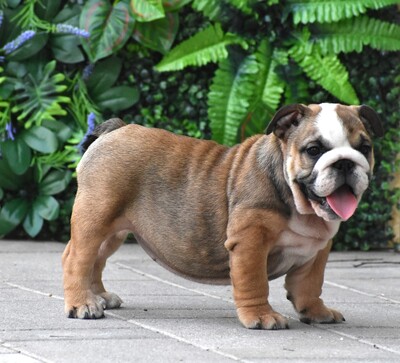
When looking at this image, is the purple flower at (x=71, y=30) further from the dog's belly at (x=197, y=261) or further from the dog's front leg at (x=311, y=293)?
the dog's front leg at (x=311, y=293)

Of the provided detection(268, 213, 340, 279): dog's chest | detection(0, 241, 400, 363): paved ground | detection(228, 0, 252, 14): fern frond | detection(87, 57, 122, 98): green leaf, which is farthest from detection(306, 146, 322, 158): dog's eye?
detection(87, 57, 122, 98): green leaf

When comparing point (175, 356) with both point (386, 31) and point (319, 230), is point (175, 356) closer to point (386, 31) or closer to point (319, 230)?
point (319, 230)

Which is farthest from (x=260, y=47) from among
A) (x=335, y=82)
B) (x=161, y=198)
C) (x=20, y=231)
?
(x=161, y=198)

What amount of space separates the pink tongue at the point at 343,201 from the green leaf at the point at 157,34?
3.66m

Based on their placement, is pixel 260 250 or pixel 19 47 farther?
pixel 19 47

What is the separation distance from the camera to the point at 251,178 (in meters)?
5.32

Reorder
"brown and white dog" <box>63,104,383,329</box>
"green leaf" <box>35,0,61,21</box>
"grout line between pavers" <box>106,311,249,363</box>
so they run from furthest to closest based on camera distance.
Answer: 1. "green leaf" <box>35,0,61,21</box>
2. "brown and white dog" <box>63,104,383,329</box>
3. "grout line between pavers" <box>106,311,249,363</box>

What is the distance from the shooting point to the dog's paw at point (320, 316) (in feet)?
18.0

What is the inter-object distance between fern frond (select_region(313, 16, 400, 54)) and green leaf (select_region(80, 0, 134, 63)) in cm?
152

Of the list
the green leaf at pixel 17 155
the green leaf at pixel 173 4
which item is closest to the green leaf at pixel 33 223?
the green leaf at pixel 17 155

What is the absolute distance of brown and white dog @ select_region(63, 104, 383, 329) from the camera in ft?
16.6

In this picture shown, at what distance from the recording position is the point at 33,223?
854 centimetres

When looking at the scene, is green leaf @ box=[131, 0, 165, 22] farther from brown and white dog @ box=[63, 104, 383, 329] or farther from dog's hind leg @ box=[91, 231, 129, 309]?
dog's hind leg @ box=[91, 231, 129, 309]

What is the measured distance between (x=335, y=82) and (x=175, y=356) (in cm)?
417
